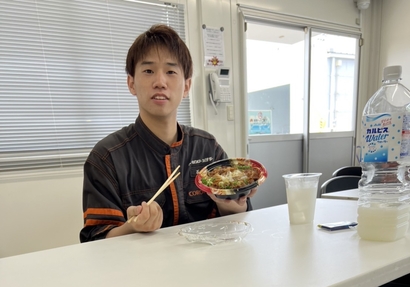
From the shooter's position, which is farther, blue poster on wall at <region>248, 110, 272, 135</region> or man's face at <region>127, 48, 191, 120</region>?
blue poster on wall at <region>248, 110, 272, 135</region>

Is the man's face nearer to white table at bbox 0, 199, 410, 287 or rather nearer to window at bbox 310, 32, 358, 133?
white table at bbox 0, 199, 410, 287

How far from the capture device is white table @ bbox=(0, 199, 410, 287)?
499mm

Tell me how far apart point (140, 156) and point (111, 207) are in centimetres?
24

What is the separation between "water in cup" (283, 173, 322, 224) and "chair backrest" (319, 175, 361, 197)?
1112 millimetres

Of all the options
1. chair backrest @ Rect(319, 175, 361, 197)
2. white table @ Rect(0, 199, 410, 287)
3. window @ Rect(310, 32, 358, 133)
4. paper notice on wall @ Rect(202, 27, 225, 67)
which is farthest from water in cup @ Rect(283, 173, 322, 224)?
window @ Rect(310, 32, 358, 133)

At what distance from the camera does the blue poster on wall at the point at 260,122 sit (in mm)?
2781

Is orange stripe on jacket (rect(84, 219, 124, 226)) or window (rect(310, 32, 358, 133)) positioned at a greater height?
window (rect(310, 32, 358, 133))

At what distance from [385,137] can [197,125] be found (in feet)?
5.84

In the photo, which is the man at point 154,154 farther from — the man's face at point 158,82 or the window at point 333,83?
the window at point 333,83

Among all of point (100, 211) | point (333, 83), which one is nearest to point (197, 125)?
point (100, 211)

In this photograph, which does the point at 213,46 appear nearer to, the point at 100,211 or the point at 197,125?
the point at 197,125

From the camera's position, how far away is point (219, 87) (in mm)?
2322

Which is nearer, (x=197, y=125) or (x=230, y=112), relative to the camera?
(x=197, y=125)

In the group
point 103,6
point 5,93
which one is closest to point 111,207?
point 5,93
